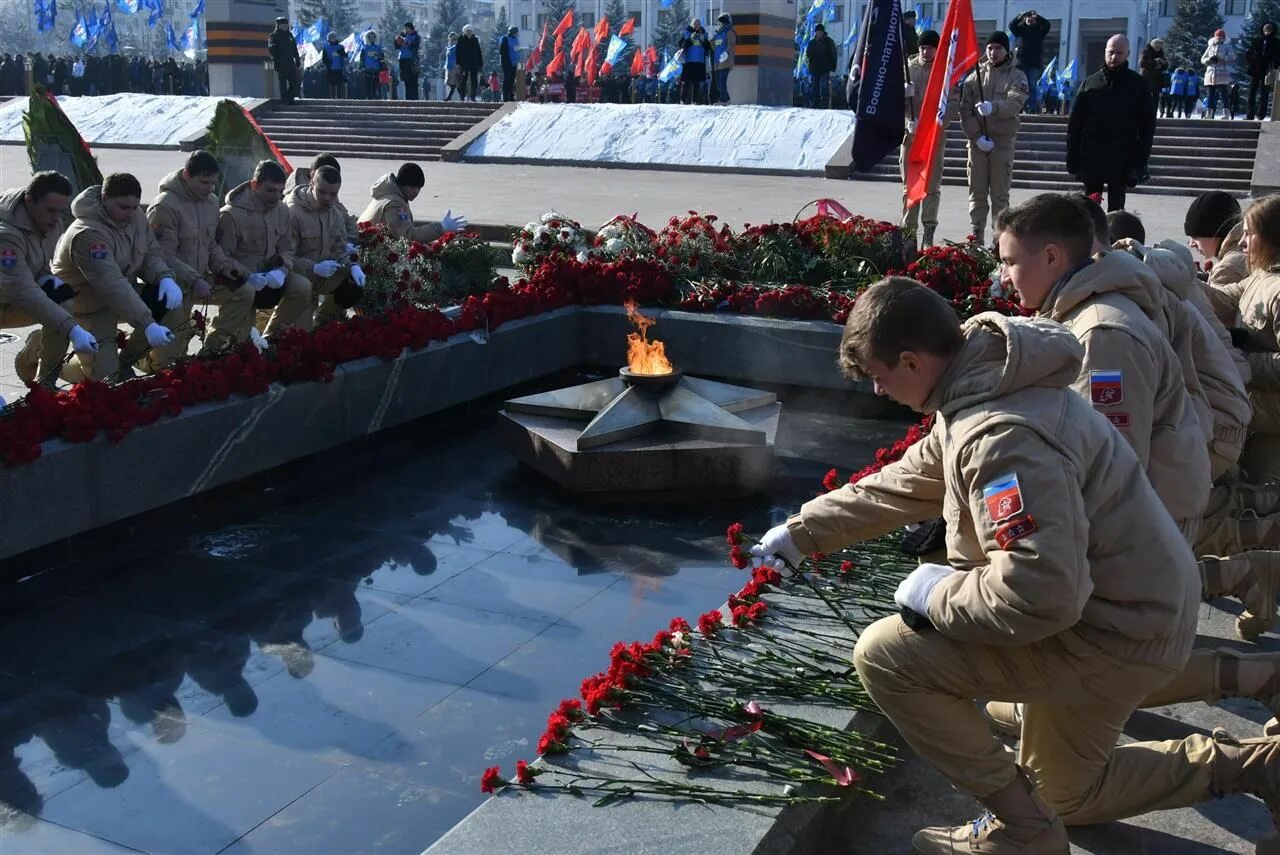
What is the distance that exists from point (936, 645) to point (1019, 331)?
30.0 inches

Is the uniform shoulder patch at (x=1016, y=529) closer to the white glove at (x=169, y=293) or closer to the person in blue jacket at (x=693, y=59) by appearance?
the white glove at (x=169, y=293)

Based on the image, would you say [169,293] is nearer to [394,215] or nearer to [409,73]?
[394,215]

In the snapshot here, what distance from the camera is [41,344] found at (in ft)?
27.0

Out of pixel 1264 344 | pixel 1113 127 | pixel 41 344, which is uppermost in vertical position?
pixel 1113 127

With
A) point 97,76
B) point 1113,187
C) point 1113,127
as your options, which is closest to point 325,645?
point 1113,127

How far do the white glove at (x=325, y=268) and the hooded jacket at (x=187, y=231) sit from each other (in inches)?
21.3

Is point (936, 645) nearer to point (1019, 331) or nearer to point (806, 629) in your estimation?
point (1019, 331)

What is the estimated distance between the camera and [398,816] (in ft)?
12.7

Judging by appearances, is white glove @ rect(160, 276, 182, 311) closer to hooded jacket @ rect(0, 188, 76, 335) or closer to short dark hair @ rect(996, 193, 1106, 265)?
hooded jacket @ rect(0, 188, 76, 335)

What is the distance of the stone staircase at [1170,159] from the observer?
2031cm

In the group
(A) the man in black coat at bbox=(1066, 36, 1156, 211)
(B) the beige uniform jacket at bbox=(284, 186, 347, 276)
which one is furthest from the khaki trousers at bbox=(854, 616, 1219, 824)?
(A) the man in black coat at bbox=(1066, 36, 1156, 211)

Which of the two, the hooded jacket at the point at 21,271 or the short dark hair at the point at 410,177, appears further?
the short dark hair at the point at 410,177

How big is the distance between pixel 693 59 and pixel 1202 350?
87.5 ft

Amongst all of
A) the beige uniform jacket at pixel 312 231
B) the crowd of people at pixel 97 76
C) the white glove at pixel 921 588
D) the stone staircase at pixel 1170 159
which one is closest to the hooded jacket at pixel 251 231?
the beige uniform jacket at pixel 312 231
